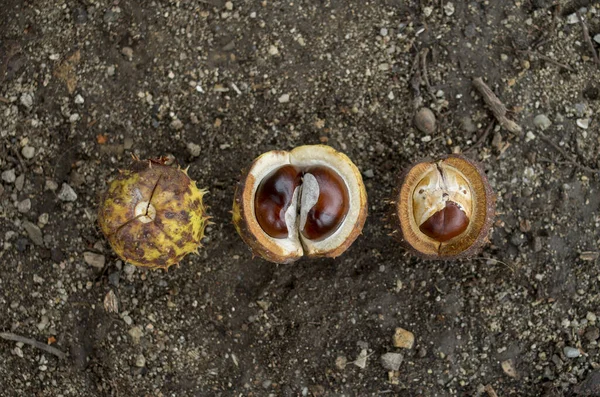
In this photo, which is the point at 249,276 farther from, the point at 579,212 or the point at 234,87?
the point at 579,212

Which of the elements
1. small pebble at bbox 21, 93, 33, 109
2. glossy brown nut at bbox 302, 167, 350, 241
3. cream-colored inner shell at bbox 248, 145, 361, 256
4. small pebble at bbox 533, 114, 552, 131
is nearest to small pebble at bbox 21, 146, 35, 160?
small pebble at bbox 21, 93, 33, 109

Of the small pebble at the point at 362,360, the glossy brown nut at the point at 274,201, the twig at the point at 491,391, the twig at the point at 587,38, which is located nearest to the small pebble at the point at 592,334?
the twig at the point at 491,391

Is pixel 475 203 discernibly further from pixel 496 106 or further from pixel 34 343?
pixel 34 343

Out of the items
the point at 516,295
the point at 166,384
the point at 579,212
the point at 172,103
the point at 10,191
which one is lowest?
the point at 166,384

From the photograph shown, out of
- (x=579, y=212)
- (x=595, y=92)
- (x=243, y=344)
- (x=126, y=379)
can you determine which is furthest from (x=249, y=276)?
(x=595, y=92)

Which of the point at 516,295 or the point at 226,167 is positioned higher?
the point at 226,167

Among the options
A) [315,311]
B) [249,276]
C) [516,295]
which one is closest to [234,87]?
[249,276]

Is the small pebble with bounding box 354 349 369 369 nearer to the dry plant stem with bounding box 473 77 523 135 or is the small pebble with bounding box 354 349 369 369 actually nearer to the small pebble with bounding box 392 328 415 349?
the small pebble with bounding box 392 328 415 349

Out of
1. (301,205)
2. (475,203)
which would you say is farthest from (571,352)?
(301,205)

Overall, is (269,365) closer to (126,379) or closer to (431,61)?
(126,379)
